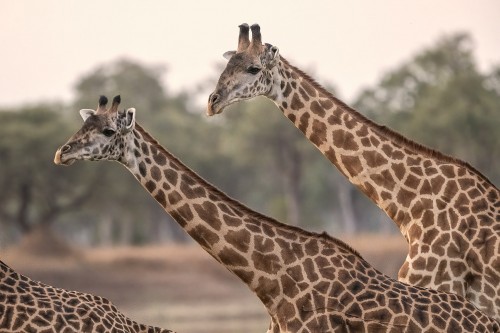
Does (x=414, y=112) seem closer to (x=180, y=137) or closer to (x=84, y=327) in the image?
(x=180, y=137)

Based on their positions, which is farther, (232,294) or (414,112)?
(414,112)

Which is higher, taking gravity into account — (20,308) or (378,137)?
(378,137)

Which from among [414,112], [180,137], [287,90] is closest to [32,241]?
[414,112]

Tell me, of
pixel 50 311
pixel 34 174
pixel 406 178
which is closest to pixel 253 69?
pixel 406 178

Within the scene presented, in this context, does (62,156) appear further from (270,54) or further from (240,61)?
(270,54)

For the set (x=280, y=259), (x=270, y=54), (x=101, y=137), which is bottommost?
(x=280, y=259)

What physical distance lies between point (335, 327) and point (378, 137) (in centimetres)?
248

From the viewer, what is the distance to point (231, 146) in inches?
2295

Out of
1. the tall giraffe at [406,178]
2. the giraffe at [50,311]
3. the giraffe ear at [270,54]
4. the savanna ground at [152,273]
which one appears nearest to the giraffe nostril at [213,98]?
the tall giraffe at [406,178]

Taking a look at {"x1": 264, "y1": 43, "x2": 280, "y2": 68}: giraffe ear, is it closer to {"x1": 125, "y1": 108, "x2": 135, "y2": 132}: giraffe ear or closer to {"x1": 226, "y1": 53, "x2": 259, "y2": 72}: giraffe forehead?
{"x1": 226, "y1": 53, "x2": 259, "y2": 72}: giraffe forehead

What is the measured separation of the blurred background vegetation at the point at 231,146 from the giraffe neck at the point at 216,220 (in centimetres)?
3092

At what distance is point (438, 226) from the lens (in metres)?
10.1

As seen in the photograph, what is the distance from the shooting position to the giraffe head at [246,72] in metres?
9.66

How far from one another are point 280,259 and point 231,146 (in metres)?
49.6
